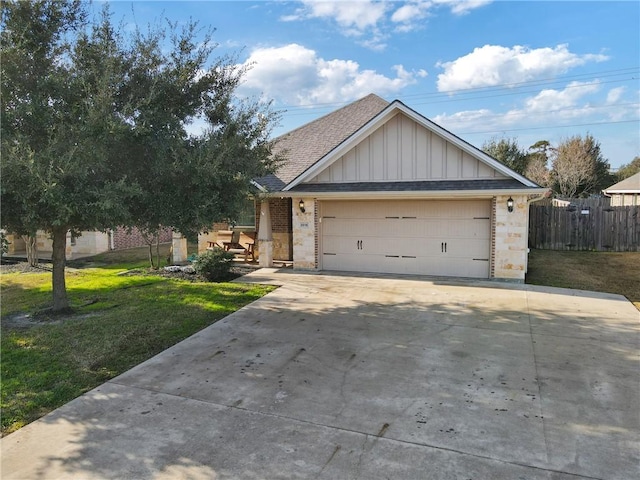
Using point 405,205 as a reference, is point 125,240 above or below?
below

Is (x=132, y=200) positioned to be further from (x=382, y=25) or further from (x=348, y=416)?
(x=382, y=25)

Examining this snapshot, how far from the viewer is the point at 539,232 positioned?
671 inches

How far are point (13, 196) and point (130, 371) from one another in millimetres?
3103

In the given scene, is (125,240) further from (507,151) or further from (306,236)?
(507,151)

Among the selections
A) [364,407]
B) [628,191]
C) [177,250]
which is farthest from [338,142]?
[628,191]

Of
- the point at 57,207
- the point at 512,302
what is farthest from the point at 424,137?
the point at 57,207

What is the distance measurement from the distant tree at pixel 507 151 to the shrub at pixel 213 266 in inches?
993

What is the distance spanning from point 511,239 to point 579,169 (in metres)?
27.0

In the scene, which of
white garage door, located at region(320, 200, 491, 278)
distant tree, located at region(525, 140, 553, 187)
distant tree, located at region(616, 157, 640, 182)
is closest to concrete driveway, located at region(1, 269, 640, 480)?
white garage door, located at region(320, 200, 491, 278)

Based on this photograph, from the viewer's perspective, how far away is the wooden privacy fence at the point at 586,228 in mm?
15812

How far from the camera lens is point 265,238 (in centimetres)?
1354

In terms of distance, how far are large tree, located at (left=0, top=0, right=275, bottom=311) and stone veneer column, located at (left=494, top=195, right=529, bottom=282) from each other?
6.60 meters

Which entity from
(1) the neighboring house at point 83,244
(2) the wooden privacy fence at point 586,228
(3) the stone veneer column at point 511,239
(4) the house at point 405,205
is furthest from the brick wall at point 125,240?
(2) the wooden privacy fence at point 586,228

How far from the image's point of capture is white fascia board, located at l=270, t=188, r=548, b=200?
1045cm
